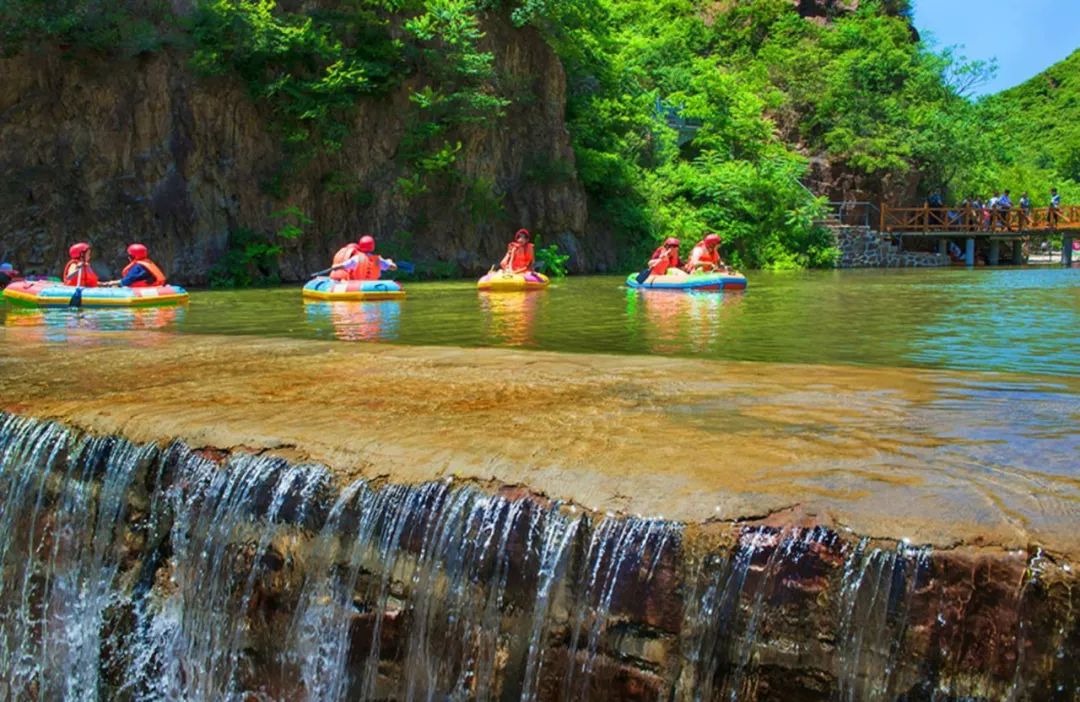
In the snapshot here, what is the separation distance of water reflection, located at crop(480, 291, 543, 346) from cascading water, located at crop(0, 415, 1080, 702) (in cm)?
550

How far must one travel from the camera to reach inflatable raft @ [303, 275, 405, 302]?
1633cm

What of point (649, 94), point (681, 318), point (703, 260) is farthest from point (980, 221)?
point (681, 318)

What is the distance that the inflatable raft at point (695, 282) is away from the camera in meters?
18.5

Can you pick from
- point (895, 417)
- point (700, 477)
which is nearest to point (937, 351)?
point (895, 417)

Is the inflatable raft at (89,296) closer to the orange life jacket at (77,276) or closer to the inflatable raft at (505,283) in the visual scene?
the orange life jacket at (77,276)

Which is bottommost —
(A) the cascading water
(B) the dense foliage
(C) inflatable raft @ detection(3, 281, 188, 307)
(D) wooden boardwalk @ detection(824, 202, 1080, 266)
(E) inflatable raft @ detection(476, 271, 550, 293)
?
(A) the cascading water

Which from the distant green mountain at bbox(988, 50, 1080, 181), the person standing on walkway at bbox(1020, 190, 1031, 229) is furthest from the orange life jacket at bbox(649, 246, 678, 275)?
the distant green mountain at bbox(988, 50, 1080, 181)

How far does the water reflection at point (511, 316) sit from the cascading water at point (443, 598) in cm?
550

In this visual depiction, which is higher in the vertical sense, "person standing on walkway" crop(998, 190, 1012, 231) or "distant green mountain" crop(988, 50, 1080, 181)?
"distant green mountain" crop(988, 50, 1080, 181)

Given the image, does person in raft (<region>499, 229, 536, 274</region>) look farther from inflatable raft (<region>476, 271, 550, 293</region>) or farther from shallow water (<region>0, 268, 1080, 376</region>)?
shallow water (<region>0, 268, 1080, 376</region>)

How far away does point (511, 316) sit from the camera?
1331 centimetres

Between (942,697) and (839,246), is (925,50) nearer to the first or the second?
(839,246)

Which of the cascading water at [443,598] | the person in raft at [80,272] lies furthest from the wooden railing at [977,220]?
the cascading water at [443,598]

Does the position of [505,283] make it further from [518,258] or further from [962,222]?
[962,222]
